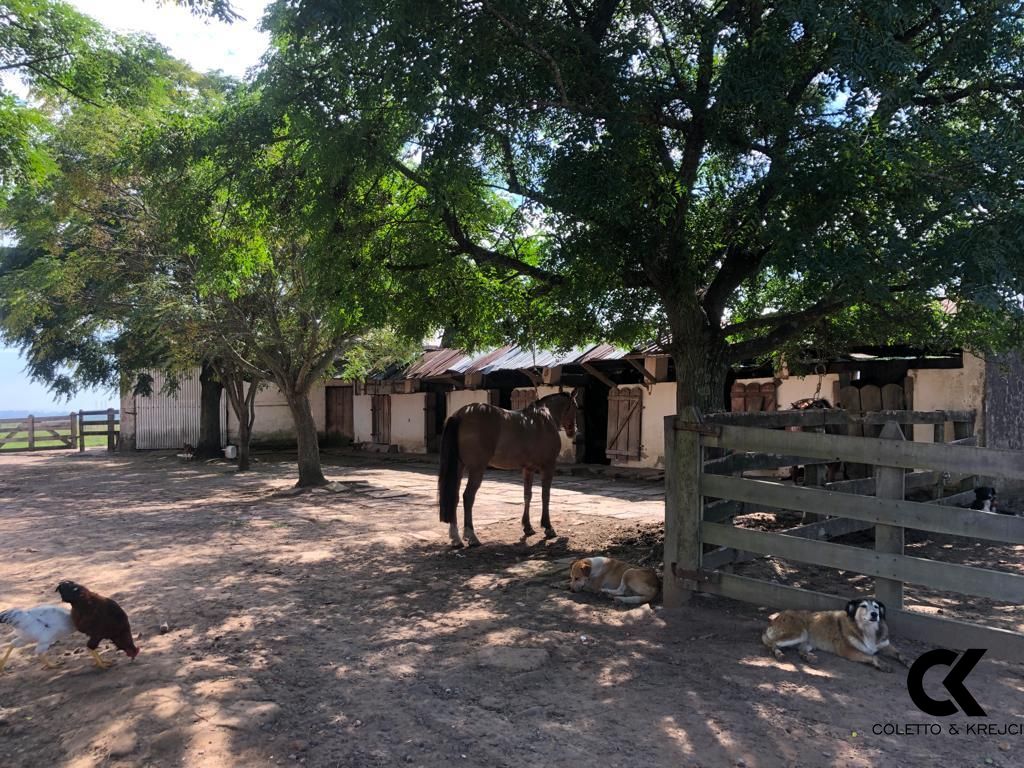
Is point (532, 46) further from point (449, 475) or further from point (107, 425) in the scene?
point (107, 425)

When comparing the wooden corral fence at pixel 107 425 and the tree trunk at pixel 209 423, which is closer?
the tree trunk at pixel 209 423

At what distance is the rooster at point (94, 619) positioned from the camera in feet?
13.6

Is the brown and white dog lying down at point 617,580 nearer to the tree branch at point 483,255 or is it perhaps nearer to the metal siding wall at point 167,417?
the tree branch at point 483,255

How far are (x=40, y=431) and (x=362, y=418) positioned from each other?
12.6m

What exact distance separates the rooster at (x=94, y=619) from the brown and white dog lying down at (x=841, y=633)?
13.2ft

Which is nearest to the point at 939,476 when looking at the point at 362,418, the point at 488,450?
the point at 488,450

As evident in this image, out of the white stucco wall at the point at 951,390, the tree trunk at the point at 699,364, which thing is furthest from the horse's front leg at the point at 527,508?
the white stucco wall at the point at 951,390

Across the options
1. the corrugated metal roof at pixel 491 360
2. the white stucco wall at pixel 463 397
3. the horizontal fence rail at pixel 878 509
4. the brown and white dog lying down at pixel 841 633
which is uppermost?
the corrugated metal roof at pixel 491 360

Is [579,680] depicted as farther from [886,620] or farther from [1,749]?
[1,749]

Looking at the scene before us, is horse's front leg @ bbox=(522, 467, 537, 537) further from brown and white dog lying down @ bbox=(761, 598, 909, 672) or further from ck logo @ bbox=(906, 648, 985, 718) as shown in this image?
ck logo @ bbox=(906, 648, 985, 718)

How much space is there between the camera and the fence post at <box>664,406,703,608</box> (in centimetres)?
529

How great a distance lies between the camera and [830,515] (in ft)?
15.7

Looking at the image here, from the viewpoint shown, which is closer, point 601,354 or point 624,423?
point 601,354

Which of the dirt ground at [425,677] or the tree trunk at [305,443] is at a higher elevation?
the tree trunk at [305,443]
